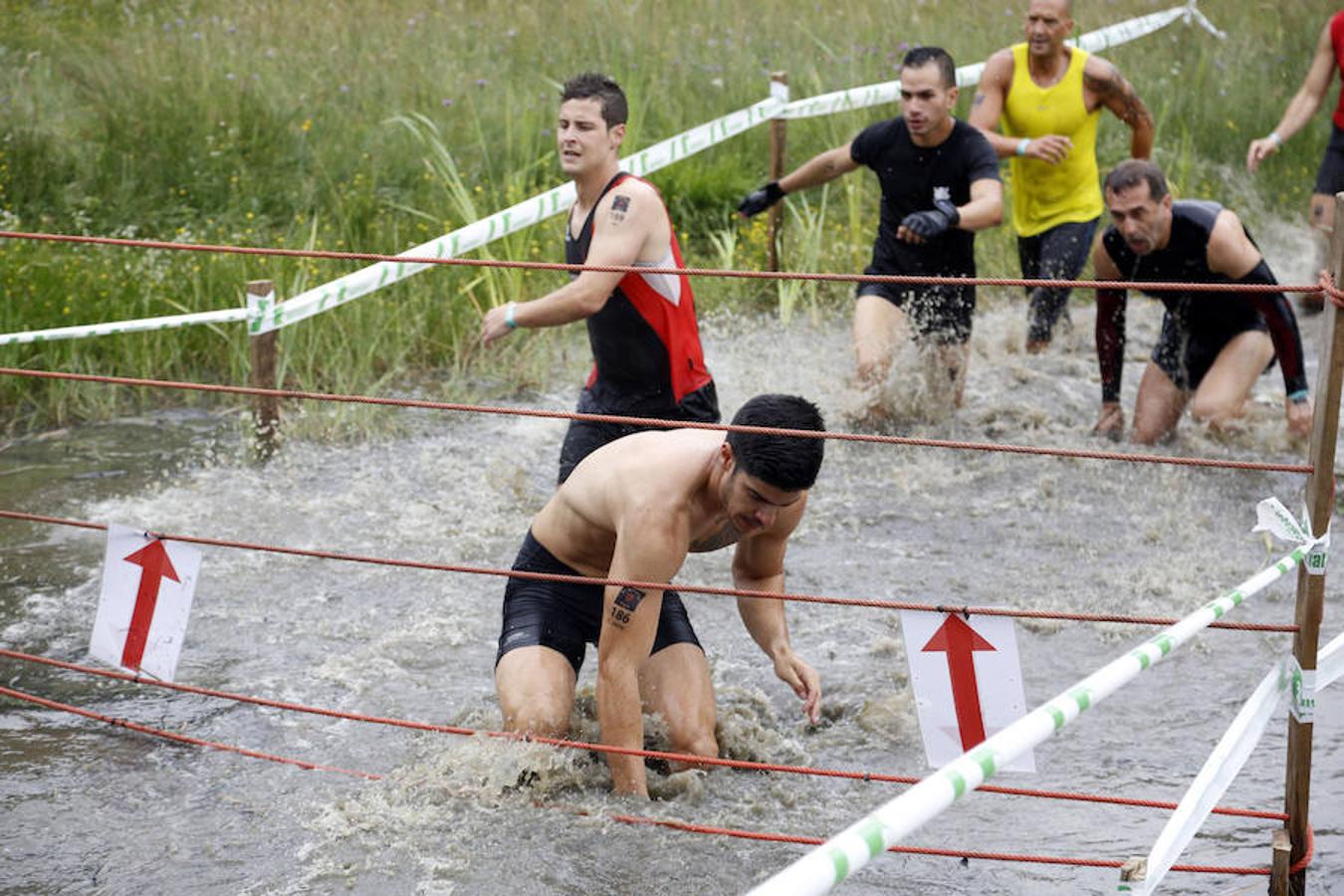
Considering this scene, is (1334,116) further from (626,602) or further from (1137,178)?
(626,602)

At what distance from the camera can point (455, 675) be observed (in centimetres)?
505

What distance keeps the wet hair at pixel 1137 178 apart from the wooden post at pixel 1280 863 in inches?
136

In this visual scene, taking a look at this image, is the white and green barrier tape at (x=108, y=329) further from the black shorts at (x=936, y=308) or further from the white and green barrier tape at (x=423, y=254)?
the black shorts at (x=936, y=308)

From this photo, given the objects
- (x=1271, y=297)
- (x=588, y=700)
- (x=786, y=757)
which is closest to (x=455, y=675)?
(x=588, y=700)

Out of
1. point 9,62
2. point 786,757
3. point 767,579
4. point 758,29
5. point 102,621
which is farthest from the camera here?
point 758,29

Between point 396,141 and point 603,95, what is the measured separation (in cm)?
491

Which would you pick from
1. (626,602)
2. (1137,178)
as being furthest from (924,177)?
(626,602)

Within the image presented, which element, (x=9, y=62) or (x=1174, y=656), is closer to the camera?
(x=1174, y=656)

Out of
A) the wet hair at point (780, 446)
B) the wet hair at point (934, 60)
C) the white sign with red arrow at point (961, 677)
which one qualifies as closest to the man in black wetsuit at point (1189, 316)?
the wet hair at point (934, 60)

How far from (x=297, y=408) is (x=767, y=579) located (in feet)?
11.9

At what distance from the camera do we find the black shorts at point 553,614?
436 cm

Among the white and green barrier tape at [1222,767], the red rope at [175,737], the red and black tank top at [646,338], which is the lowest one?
the red rope at [175,737]

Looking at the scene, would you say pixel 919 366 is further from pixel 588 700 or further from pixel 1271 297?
pixel 588 700

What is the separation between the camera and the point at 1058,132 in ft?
25.0
